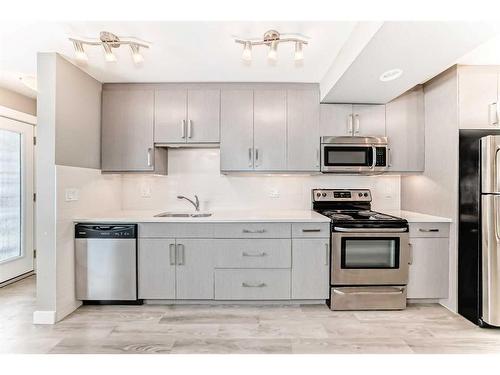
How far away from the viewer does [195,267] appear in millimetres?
2926

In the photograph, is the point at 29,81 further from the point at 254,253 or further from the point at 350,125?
the point at 350,125

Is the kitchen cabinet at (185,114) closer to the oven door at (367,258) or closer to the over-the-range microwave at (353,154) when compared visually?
the over-the-range microwave at (353,154)

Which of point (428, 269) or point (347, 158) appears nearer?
point (428, 269)

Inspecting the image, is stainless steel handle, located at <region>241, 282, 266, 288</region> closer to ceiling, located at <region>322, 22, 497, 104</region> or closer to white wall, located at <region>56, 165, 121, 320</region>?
white wall, located at <region>56, 165, 121, 320</region>

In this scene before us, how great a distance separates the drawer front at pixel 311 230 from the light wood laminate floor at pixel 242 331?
2.13 ft

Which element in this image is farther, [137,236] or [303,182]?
[303,182]

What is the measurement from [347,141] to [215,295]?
1.91 m

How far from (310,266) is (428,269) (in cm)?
105

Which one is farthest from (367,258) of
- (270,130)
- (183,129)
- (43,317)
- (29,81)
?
(29,81)

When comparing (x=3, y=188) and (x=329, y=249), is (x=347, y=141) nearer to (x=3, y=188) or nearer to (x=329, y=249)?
(x=329, y=249)

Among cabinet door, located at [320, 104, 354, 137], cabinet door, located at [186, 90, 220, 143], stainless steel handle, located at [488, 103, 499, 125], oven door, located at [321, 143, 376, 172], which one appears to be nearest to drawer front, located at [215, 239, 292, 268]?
oven door, located at [321, 143, 376, 172]

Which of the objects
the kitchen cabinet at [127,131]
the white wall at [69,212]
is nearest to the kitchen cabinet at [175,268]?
the white wall at [69,212]
